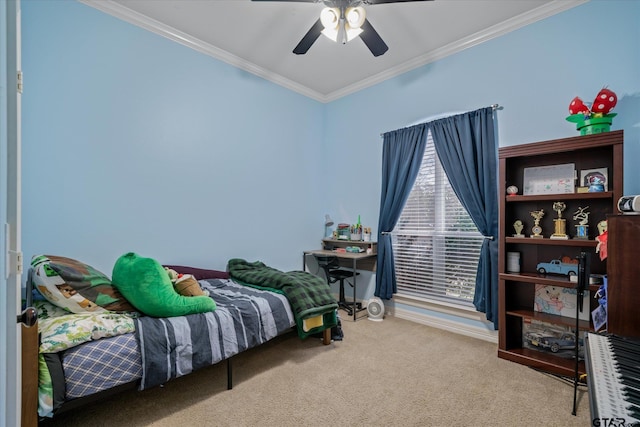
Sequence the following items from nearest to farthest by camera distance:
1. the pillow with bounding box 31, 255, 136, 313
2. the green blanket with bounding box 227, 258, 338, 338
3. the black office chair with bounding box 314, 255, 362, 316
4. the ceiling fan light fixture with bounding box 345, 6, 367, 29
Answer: the pillow with bounding box 31, 255, 136, 313 → the ceiling fan light fixture with bounding box 345, 6, 367, 29 → the green blanket with bounding box 227, 258, 338, 338 → the black office chair with bounding box 314, 255, 362, 316

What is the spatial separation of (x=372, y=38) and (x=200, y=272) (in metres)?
2.64

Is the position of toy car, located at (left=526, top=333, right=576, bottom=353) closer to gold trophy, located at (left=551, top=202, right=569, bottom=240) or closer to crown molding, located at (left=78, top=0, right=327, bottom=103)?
gold trophy, located at (left=551, top=202, right=569, bottom=240)

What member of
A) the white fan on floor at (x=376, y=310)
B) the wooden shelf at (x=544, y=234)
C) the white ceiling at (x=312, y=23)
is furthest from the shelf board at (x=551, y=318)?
the white ceiling at (x=312, y=23)

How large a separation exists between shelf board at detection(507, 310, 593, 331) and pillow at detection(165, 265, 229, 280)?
2.73 metres

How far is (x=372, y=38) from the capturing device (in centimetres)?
235

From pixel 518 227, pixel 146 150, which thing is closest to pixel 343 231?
pixel 518 227

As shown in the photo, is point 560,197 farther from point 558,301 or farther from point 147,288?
point 147,288

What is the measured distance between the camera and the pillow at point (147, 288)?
1.83 metres

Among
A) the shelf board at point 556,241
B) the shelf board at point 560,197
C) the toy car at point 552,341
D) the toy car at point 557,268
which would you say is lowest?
the toy car at point 552,341

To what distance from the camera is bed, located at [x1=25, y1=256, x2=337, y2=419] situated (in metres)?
1.47

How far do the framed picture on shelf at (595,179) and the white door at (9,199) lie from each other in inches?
130

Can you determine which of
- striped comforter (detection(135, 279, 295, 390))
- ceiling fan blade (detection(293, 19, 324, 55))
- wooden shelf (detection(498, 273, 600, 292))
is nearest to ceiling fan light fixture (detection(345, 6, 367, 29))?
ceiling fan blade (detection(293, 19, 324, 55))

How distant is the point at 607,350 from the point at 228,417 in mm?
1871

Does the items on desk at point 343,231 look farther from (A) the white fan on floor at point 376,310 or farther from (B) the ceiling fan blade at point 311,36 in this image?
(B) the ceiling fan blade at point 311,36
